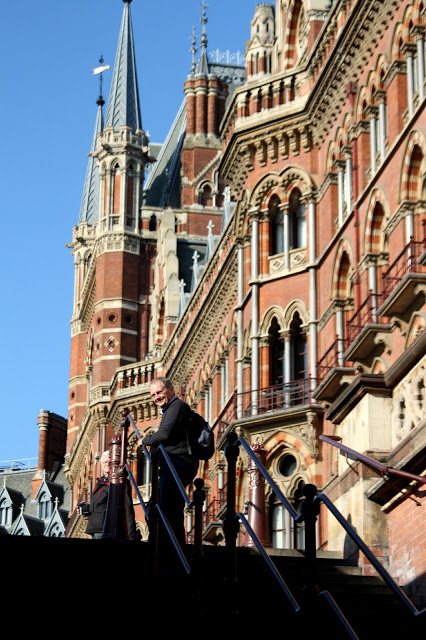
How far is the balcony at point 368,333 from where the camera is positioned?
2728cm

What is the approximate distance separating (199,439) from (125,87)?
55515 mm

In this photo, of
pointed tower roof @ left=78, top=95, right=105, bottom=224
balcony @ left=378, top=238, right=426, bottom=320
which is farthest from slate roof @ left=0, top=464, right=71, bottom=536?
balcony @ left=378, top=238, right=426, bottom=320

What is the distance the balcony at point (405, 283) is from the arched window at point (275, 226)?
26.4 feet

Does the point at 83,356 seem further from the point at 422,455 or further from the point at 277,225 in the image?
the point at 422,455

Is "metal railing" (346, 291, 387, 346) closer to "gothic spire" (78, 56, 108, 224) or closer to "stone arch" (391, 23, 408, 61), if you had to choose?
"stone arch" (391, 23, 408, 61)

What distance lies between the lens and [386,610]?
43.0 feet

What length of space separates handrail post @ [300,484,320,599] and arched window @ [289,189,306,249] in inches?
956

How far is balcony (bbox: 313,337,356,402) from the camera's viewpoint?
28.3 metres

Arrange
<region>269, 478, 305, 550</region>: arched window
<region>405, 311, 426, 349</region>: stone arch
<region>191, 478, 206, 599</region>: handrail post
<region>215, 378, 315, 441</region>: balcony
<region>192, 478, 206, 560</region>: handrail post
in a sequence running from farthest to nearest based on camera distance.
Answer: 1. <region>269, 478, 305, 550</region>: arched window
2. <region>215, 378, 315, 441</region>: balcony
3. <region>405, 311, 426, 349</region>: stone arch
4. <region>192, 478, 206, 560</region>: handrail post
5. <region>191, 478, 206, 599</region>: handrail post

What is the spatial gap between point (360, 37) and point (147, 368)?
28062 millimetres

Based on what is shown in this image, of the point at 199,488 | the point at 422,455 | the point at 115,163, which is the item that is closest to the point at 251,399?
the point at 422,455

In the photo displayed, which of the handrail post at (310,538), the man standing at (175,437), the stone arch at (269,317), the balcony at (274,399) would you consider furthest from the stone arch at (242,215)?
the handrail post at (310,538)

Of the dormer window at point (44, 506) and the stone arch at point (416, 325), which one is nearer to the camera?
the stone arch at point (416, 325)

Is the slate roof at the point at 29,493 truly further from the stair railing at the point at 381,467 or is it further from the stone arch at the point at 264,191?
the stair railing at the point at 381,467
